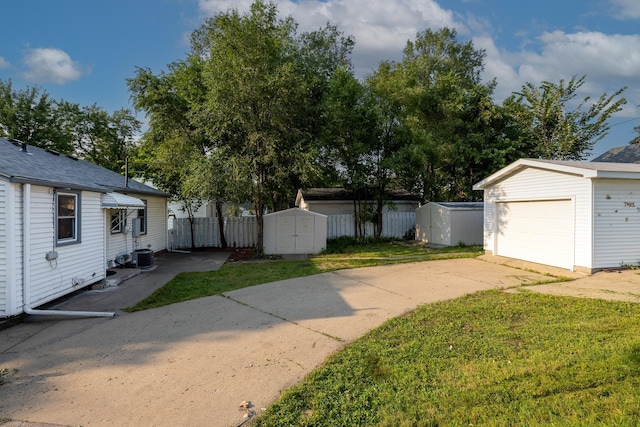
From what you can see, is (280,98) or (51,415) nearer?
(51,415)

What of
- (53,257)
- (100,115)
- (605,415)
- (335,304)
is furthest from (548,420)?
(100,115)

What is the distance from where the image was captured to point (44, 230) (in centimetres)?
628

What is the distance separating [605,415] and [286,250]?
11411 millimetres

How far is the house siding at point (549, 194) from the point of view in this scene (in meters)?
8.55

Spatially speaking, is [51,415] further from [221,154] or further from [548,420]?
[221,154]

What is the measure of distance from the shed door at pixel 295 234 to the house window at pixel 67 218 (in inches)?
280

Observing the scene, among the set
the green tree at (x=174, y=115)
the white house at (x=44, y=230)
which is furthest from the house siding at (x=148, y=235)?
the white house at (x=44, y=230)

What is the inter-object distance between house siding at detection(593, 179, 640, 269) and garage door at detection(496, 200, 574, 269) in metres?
0.58

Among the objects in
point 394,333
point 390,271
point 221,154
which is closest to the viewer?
point 394,333

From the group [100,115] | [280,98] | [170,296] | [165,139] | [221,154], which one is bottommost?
[170,296]

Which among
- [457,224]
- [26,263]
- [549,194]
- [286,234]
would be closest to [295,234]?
[286,234]

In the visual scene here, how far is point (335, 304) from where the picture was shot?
6.40m

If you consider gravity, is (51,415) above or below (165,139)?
below

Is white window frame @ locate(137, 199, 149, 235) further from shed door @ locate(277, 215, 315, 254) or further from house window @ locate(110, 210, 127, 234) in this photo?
shed door @ locate(277, 215, 315, 254)
